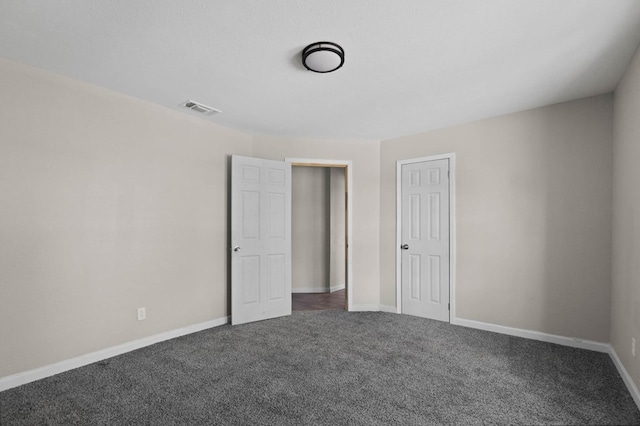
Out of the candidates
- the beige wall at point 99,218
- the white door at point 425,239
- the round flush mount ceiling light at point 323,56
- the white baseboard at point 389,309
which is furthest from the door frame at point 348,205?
the round flush mount ceiling light at point 323,56

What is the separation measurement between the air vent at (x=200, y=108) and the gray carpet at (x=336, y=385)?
95.8 inches

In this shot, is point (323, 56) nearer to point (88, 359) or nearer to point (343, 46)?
point (343, 46)

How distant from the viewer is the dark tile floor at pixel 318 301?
493 centimetres

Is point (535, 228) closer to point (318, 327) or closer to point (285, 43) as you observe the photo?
point (318, 327)

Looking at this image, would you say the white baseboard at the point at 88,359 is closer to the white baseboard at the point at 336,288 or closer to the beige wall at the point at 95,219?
the beige wall at the point at 95,219

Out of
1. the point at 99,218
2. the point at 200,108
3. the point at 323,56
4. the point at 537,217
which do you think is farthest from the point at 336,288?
the point at 323,56

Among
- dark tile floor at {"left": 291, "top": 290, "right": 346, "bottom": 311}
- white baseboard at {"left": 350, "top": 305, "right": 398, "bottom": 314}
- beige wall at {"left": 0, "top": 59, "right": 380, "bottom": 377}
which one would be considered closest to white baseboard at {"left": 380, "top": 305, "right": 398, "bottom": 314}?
white baseboard at {"left": 350, "top": 305, "right": 398, "bottom": 314}

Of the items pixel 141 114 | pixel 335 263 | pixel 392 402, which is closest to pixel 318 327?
pixel 392 402

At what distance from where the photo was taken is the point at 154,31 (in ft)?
7.02

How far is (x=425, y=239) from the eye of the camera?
4.36 m

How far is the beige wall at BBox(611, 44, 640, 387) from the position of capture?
7.70ft

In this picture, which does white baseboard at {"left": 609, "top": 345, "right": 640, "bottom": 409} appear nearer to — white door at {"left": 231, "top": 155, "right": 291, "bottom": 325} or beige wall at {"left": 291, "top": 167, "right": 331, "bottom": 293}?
white door at {"left": 231, "top": 155, "right": 291, "bottom": 325}

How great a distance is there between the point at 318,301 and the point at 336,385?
282 cm

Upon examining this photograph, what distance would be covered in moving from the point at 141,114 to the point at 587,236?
179 inches
